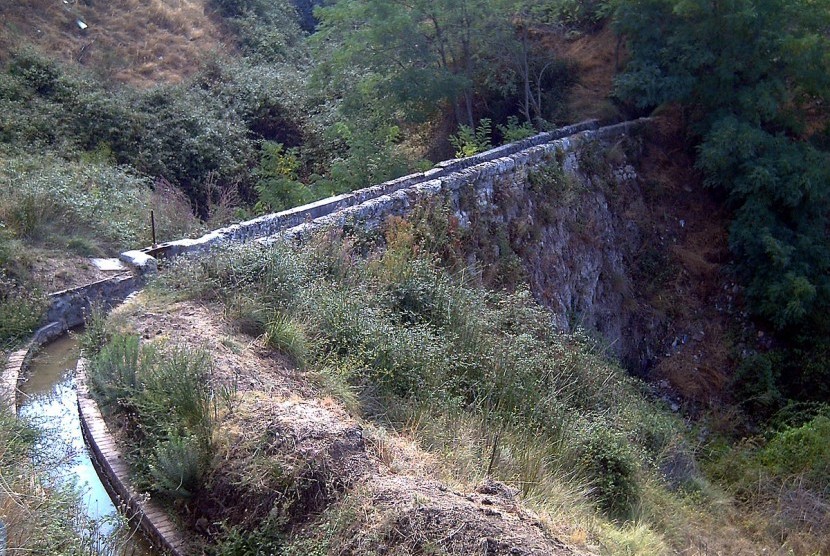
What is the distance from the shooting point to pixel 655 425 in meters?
8.89

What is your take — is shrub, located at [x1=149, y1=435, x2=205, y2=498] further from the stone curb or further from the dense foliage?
the dense foliage

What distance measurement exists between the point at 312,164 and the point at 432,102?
380cm

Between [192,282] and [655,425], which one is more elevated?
[192,282]

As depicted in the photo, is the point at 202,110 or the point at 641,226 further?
the point at 202,110

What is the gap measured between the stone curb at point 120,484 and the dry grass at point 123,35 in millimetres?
14041

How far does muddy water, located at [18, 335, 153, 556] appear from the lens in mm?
4594

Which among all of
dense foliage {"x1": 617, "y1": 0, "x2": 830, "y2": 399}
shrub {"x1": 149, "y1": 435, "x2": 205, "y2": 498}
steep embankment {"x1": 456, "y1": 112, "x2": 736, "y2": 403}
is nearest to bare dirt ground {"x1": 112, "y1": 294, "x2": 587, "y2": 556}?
shrub {"x1": 149, "y1": 435, "x2": 205, "y2": 498}

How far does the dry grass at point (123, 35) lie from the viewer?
61.9 feet

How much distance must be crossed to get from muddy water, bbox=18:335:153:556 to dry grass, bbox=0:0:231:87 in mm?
12323

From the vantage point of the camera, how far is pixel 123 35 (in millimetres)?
20969

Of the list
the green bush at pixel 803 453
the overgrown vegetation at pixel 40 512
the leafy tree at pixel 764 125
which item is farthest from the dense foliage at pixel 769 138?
the overgrown vegetation at pixel 40 512

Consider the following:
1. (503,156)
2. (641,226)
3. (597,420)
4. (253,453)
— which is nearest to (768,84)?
(641,226)

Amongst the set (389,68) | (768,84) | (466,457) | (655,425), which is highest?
(389,68)

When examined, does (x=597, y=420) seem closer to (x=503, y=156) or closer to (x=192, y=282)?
(x=192, y=282)
